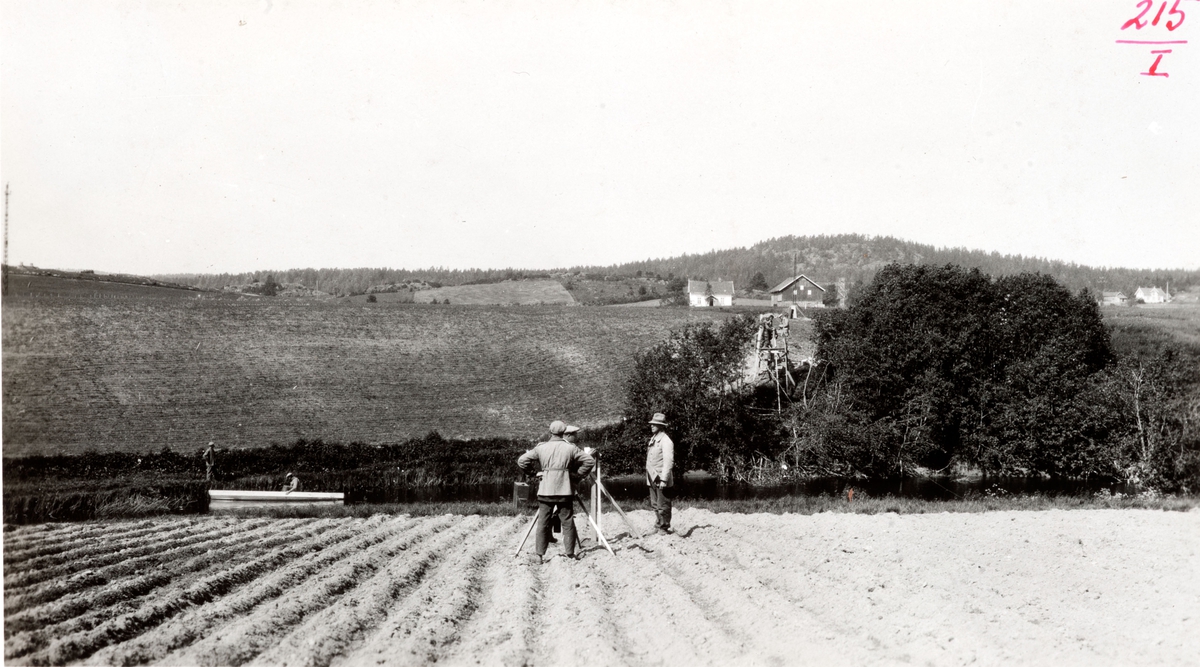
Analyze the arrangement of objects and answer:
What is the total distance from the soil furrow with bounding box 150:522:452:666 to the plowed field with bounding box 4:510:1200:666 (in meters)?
0.03

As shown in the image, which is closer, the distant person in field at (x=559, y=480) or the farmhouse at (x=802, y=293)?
the distant person in field at (x=559, y=480)

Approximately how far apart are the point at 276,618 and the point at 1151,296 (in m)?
74.6

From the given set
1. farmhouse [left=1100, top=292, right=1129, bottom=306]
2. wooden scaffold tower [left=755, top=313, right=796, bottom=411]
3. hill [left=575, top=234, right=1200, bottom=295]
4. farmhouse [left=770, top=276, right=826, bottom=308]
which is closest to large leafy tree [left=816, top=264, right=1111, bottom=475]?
wooden scaffold tower [left=755, top=313, right=796, bottom=411]

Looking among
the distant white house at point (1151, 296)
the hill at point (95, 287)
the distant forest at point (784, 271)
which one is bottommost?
the distant white house at point (1151, 296)

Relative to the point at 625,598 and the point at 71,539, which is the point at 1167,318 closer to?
the point at 625,598

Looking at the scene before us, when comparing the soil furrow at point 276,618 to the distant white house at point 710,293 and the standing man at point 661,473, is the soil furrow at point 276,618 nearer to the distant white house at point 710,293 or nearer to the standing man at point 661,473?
the standing man at point 661,473

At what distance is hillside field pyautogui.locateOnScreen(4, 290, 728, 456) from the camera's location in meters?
→ 38.7

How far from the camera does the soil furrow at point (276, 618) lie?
702 cm

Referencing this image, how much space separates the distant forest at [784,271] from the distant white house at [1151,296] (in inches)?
29.9

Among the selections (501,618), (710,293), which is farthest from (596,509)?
(710,293)

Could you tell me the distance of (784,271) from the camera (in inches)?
4833

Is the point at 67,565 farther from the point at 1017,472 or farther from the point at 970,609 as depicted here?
the point at 1017,472

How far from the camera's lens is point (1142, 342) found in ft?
142

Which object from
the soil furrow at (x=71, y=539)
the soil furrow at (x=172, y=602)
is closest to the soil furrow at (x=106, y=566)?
the soil furrow at (x=71, y=539)
